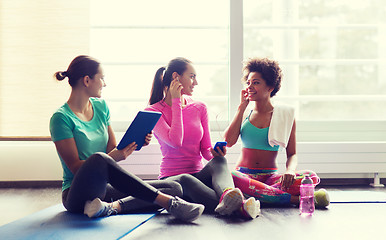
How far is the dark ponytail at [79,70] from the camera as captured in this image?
2469 mm

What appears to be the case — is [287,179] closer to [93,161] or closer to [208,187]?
[208,187]

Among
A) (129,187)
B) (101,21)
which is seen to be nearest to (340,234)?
(129,187)

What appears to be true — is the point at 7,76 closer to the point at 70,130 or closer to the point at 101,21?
the point at 101,21

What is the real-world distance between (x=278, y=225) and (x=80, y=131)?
1106 millimetres

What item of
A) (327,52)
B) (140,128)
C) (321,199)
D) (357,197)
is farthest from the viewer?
(327,52)

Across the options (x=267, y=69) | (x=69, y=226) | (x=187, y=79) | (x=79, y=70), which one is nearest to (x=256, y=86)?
(x=267, y=69)

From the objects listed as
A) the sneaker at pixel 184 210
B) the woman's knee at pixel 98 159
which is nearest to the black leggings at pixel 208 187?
the sneaker at pixel 184 210

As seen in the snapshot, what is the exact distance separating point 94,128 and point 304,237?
4.04 feet

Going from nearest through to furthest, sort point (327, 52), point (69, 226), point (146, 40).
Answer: point (69, 226), point (146, 40), point (327, 52)

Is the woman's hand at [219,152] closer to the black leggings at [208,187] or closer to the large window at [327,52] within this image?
the black leggings at [208,187]

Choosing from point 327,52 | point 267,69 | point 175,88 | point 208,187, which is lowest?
point 208,187

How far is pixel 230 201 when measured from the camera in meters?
2.31

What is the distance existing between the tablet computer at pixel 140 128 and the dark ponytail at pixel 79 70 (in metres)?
0.40

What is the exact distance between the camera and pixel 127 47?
3.90 m
